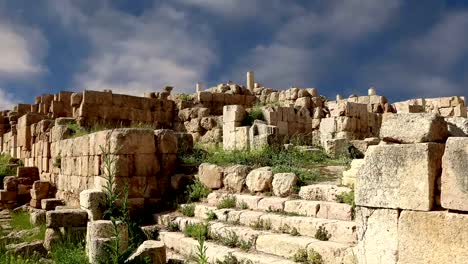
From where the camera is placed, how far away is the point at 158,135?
11.4 meters

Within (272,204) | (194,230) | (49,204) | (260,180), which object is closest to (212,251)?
(194,230)

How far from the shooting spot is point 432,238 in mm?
4531

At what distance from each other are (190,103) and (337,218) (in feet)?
49.6

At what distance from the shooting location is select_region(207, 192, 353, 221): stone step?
6841 mm

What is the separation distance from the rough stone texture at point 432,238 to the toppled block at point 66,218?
721 cm

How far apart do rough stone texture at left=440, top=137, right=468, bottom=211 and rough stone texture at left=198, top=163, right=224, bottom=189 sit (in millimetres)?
5954

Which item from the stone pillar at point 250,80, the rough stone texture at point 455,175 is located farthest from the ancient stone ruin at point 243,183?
the stone pillar at point 250,80

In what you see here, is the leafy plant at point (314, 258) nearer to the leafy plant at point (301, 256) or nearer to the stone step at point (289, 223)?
the leafy plant at point (301, 256)

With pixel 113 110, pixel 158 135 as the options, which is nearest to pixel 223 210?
pixel 158 135

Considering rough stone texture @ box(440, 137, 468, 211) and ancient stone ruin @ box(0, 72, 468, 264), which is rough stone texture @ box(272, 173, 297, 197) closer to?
ancient stone ruin @ box(0, 72, 468, 264)

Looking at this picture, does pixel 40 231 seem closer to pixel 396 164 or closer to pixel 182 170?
pixel 182 170

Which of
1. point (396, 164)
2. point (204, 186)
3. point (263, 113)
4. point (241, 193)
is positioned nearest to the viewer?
point (396, 164)

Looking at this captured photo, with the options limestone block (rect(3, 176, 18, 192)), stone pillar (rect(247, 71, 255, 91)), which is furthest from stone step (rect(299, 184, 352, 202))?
stone pillar (rect(247, 71, 255, 91))

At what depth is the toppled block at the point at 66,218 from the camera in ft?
32.1
